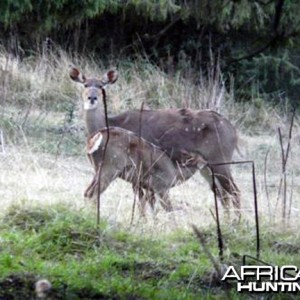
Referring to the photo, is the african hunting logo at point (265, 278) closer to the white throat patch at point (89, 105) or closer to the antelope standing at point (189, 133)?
the antelope standing at point (189, 133)

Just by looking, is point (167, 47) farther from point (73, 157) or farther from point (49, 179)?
point (49, 179)

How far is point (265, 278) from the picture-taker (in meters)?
6.12

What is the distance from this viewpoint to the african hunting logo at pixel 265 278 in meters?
5.89

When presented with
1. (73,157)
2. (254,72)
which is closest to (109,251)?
(73,157)

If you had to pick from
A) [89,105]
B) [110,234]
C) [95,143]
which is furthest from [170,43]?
[110,234]

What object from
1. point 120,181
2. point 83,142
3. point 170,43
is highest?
point 120,181

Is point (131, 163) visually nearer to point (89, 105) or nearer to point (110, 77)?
point (89, 105)

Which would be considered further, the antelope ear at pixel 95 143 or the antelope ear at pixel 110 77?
A: the antelope ear at pixel 110 77

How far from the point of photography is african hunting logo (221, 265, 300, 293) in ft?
19.3

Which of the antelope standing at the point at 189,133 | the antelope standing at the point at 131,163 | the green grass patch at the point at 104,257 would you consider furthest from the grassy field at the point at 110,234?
the antelope standing at the point at 189,133

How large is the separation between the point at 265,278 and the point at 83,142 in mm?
7651

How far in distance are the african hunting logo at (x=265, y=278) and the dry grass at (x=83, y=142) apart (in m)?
1.19

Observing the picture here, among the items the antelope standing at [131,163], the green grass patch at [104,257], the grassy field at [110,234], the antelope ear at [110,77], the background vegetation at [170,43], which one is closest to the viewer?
the green grass patch at [104,257]

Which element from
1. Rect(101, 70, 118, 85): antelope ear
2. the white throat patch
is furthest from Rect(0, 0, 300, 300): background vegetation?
Rect(101, 70, 118, 85): antelope ear
